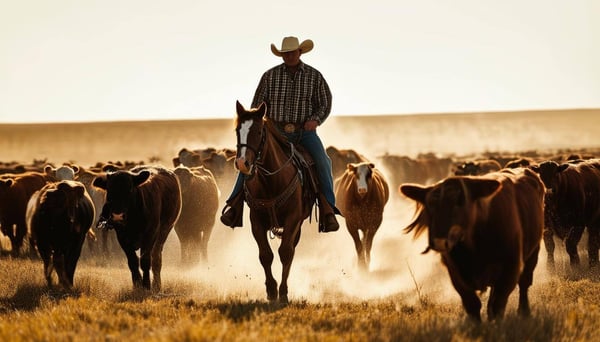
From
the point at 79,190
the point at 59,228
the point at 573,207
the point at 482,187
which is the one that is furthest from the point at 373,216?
the point at 482,187

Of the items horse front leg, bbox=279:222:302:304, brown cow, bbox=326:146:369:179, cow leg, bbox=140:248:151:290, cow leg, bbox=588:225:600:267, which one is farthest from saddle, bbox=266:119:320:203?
brown cow, bbox=326:146:369:179

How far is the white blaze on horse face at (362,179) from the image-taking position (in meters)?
14.1

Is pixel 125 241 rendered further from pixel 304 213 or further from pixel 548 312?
pixel 548 312

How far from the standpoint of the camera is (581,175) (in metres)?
13.7

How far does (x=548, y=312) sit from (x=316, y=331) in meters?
2.66

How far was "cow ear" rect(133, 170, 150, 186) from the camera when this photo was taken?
1073 centimetres

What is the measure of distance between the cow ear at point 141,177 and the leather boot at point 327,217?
245 cm

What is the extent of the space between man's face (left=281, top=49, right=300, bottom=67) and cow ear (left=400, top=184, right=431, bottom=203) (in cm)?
363

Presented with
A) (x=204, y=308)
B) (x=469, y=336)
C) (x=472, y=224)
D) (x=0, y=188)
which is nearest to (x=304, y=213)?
(x=204, y=308)

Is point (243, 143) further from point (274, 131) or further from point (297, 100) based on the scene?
point (297, 100)

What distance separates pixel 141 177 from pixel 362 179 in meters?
4.76

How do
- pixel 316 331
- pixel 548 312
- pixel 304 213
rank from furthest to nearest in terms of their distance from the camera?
pixel 304 213 → pixel 548 312 → pixel 316 331

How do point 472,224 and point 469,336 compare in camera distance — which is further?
point 472,224

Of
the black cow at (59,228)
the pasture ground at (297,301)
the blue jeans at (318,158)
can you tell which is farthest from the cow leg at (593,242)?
the black cow at (59,228)
